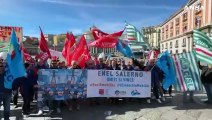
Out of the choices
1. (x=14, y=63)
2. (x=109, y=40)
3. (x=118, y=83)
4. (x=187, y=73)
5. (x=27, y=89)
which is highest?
(x=109, y=40)

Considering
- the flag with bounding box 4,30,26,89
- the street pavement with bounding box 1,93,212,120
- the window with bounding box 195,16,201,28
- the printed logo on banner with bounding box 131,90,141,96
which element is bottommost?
the street pavement with bounding box 1,93,212,120

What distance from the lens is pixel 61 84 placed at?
9.44 meters

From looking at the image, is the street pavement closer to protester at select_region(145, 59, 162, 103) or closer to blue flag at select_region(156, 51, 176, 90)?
protester at select_region(145, 59, 162, 103)

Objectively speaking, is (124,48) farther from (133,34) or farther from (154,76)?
(154,76)

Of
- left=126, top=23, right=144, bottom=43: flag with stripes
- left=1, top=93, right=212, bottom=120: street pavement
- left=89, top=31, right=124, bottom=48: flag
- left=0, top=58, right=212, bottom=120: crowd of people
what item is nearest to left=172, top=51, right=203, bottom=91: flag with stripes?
left=0, top=58, right=212, bottom=120: crowd of people

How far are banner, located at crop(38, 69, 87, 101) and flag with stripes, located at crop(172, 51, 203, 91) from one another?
3.27m

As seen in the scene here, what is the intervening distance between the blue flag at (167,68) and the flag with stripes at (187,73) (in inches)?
6.0

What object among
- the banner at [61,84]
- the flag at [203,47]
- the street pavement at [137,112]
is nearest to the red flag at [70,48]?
the banner at [61,84]

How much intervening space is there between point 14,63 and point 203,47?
19.4ft

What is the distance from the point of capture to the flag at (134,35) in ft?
39.5

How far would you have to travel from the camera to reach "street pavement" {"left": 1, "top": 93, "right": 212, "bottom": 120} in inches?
340

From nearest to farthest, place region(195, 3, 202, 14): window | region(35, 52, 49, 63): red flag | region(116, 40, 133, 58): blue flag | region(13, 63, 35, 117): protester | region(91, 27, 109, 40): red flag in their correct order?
region(13, 63, 35, 117): protester, region(35, 52, 49, 63): red flag, region(116, 40, 133, 58): blue flag, region(91, 27, 109, 40): red flag, region(195, 3, 202, 14): window

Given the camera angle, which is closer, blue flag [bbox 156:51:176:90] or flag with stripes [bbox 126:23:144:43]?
blue flag [bbox 156:51:176:90]

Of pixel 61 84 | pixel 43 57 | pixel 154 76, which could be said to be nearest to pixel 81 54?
pixel 43 57
